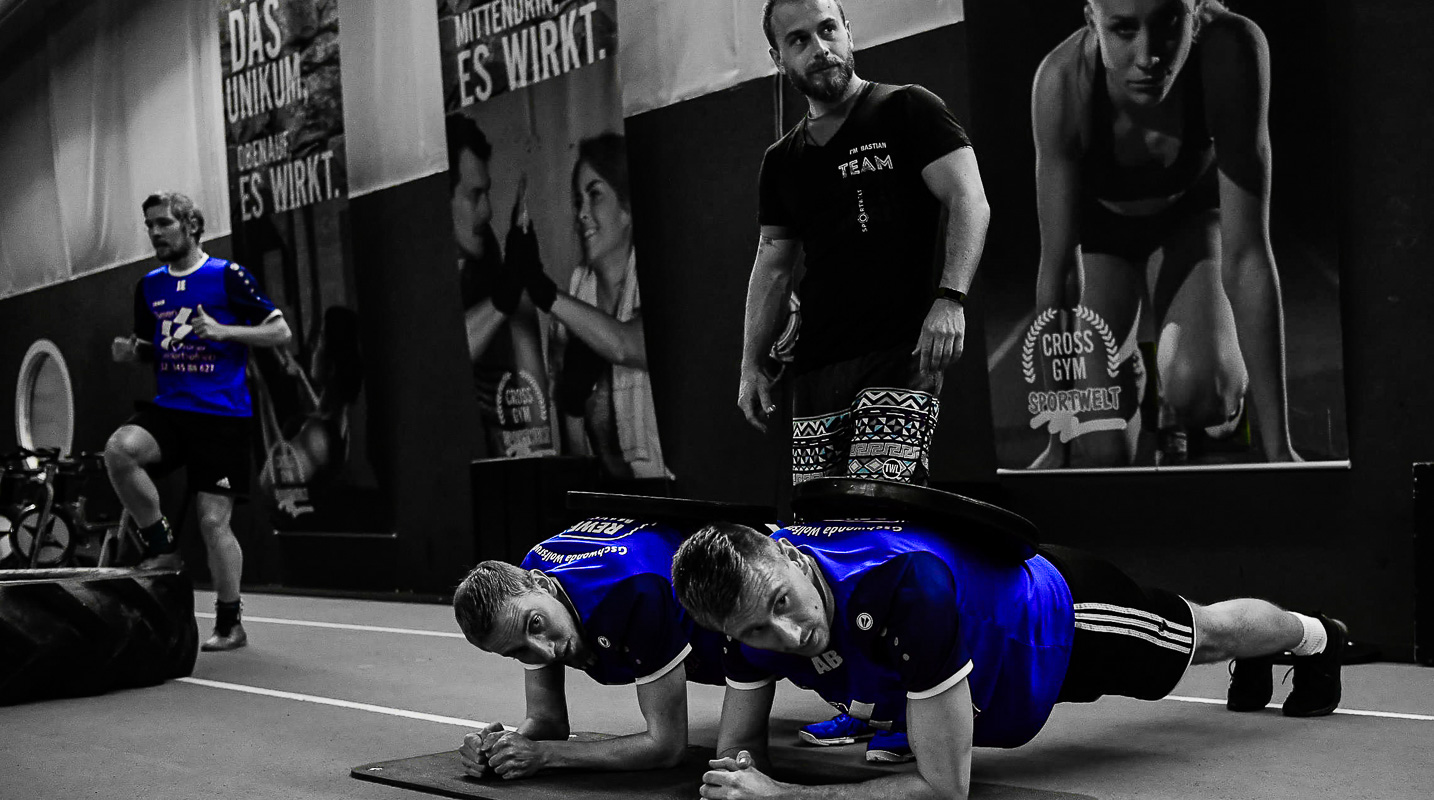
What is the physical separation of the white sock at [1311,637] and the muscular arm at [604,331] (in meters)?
3.15

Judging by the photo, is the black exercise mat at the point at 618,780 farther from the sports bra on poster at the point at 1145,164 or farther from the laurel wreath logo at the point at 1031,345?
the sports bra on poster at the point at 1145,164

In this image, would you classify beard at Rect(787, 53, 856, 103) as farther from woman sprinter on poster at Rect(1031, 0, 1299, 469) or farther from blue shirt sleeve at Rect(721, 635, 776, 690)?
woman sprinter on poster at Rect(1031, 0, 1299, 469)

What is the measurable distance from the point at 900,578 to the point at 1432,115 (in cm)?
254

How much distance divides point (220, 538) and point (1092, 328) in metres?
3.03

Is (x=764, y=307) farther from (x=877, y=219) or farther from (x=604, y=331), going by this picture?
(x=604, y=331)

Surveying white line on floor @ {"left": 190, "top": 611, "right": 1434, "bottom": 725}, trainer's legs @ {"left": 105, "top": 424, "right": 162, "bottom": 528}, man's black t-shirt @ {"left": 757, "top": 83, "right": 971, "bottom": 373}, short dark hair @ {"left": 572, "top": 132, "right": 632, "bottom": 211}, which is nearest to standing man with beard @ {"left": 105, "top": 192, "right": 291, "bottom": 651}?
trainer's legs @ {"left": 105, "top": 424, "right": 162, "bottom": 528}

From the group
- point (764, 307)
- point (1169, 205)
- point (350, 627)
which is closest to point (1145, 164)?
point (1169, 205)

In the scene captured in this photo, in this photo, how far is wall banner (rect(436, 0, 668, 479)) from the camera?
573 centimetres

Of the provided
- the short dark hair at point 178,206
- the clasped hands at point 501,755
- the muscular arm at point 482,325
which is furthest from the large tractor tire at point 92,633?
the muscular arm at point 482,325

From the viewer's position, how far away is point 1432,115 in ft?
12.4

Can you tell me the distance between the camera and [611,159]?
571cm

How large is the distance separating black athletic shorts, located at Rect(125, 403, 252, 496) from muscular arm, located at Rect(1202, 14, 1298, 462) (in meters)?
3.37

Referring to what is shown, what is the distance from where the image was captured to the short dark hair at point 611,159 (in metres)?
5.68

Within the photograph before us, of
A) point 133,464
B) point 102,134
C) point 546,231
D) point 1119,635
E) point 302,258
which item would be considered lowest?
point 1119,635
